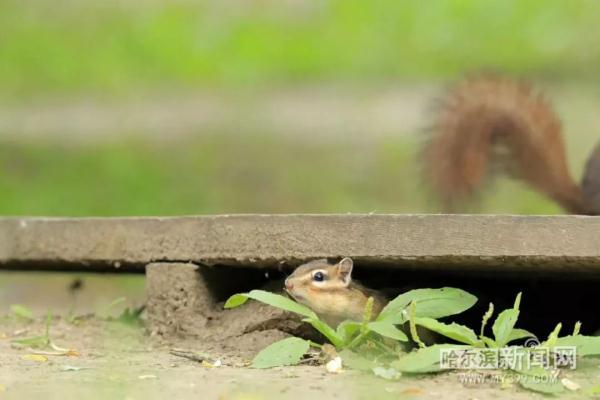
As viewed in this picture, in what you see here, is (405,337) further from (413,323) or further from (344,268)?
(344,268)

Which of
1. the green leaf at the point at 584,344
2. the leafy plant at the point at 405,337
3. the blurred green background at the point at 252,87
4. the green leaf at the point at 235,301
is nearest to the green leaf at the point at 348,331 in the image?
the leafy plant at the point at 405,337

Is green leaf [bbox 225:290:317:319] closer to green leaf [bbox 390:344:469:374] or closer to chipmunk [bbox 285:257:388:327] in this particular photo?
chipmunk [bbox 285:257:388:327]

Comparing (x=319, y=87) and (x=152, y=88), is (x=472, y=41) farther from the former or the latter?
(x=152, y=88)

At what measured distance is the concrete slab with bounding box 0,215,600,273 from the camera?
9.25ft

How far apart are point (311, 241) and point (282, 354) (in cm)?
37

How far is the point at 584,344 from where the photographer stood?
2689 millimetres

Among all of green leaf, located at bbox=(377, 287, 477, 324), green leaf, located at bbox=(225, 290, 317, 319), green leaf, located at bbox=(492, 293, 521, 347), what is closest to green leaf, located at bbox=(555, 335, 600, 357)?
green leaf, located at bbox=(492, 293, 521, 347)

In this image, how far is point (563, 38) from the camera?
8617mm

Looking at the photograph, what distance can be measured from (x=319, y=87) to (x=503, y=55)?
133cm

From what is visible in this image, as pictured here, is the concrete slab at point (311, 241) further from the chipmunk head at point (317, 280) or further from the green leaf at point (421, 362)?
the green leaf at point (421, 362)

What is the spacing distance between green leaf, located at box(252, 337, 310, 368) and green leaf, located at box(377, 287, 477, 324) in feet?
0.65

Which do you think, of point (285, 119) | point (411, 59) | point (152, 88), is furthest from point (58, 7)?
point (411, 59)

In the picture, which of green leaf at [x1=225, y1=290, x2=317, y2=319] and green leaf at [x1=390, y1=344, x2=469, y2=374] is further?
green leaf at [x1=225, y1=290, x2=317, y2=319]

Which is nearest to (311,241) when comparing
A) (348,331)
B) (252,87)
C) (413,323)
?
(348,331)
